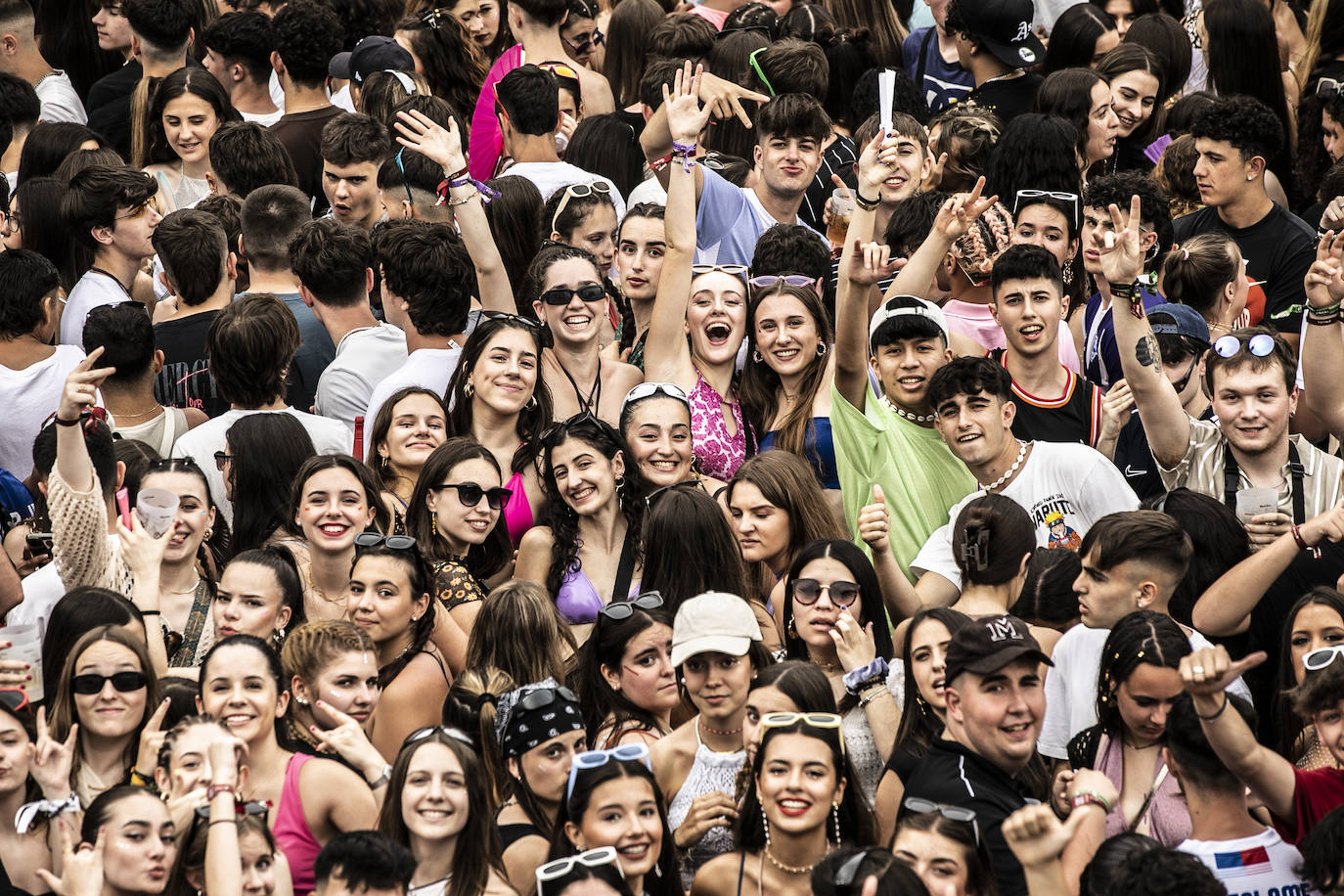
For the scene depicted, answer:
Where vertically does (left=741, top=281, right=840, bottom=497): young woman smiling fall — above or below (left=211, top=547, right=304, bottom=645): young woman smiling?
above

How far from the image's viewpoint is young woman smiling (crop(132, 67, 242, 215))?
9.47 metres

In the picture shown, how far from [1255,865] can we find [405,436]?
3.52 metres

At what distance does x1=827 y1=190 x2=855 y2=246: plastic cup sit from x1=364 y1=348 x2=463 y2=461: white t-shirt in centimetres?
210

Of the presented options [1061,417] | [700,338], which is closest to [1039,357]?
[1061,417]

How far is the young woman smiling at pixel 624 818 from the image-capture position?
5.40 m

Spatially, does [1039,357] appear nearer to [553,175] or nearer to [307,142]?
[553,175]

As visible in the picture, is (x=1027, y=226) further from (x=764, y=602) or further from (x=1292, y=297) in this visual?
(x=764, y=602)

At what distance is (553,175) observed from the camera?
897cm

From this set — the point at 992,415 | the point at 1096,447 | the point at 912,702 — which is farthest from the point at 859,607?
the point at 1096,447

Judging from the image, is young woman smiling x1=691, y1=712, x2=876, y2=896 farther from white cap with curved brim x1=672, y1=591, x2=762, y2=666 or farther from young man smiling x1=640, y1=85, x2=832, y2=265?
young man smiling x1=640, y1=85, x2=832, y2=265

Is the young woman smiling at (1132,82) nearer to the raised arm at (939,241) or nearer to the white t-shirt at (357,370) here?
the raised arm at (939,241)

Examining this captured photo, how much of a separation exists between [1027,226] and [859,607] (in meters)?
2.49

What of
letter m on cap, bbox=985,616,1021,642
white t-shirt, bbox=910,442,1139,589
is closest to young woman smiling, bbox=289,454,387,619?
white t-shirt, bbox=910,442,1139,589

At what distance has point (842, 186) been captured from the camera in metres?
9.17
